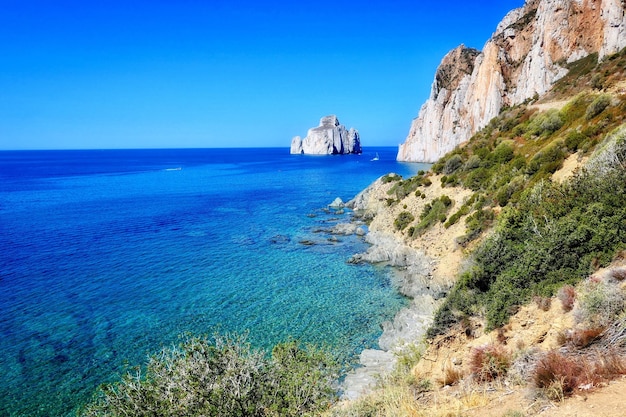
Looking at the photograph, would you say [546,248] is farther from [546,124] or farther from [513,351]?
[546,124]

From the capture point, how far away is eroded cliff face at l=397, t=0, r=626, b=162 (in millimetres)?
45828

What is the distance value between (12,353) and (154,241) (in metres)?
19.3

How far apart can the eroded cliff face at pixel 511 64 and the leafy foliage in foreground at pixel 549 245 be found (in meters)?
32.6

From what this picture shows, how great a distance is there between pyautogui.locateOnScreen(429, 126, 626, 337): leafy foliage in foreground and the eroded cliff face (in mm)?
32598

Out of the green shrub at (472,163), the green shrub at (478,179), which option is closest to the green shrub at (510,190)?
the green shrub at (478,179)

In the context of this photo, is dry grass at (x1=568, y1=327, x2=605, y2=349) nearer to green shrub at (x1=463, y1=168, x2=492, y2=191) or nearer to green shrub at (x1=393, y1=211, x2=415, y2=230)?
green shrub at (x1=463, y1=168, x2=492, y2=191)

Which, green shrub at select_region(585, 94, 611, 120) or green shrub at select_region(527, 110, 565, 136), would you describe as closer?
green shrub at select_region(585, 94, 611, 120)

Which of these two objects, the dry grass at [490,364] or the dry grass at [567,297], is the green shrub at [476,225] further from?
the dry grass at [490,364]

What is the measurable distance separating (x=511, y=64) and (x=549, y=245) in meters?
75.9

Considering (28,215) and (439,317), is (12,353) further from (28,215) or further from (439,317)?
(28,215)

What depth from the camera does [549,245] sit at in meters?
11.9

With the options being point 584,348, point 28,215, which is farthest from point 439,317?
point 28,215

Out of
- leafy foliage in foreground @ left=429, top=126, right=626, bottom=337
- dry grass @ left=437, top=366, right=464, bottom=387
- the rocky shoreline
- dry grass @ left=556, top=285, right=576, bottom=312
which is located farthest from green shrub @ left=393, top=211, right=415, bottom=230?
dry grass @ left=437, top=366, right=464, bottom=387

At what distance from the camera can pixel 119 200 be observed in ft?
202
